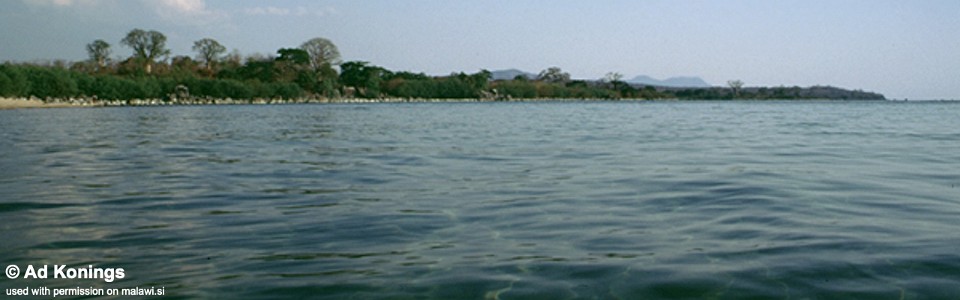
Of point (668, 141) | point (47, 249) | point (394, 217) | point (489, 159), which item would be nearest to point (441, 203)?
point (394, 217)

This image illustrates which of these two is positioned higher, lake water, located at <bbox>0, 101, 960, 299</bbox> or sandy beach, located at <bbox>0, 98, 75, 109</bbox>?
lake water, located at <bbox>0, 101, 960, 299</bbox>

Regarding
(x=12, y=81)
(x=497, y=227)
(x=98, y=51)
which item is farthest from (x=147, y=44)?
(x=497, y=227)

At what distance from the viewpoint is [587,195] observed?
10.2 meters

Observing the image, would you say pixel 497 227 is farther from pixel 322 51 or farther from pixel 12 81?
pixel 322 51

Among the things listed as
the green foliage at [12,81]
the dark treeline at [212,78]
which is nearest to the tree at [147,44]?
the dark treeline at [212,78]

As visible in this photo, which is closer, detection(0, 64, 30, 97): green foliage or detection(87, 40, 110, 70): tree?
detection(0, 64, 30, 97): green foliage

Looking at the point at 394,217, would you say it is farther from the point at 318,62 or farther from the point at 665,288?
the point at 318,62

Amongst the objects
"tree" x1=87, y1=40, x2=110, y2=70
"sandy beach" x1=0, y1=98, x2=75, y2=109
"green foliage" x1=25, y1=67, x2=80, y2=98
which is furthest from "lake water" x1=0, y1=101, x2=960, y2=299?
"tree" x1=87, y1=40, x2=110, y2=70

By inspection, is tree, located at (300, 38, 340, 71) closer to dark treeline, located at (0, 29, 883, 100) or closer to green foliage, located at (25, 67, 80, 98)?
dark treeline, located at (0, 29, 883, 100)

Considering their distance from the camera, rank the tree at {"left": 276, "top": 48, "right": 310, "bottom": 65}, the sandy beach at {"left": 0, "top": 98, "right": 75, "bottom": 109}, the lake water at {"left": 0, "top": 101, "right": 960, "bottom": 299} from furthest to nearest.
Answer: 1. the tree at {"left": 276, "top": 48, "right": 310, "bottom": 65}
2. the sandy beach at {"left": 0, "top": 98, "right": 75, "bottom": 109}
3. the lake water at {"left": 0, "top": 101, "right": 960, "bottom": 299}

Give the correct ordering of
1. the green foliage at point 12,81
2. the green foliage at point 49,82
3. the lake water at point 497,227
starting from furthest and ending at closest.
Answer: the green foliage at point 49,82
the green foliage at point 12,81
the lake water at point 497,227

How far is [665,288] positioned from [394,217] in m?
3.70

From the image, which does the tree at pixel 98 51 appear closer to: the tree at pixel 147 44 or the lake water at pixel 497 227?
the tree at pixel 147 44

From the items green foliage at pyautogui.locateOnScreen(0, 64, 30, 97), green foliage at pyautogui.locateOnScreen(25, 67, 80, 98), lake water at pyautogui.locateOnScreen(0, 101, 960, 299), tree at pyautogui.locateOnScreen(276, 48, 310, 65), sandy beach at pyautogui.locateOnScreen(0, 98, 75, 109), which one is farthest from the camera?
tree at pyautogui.locateOnScreen(276, 48, 310, 65)
